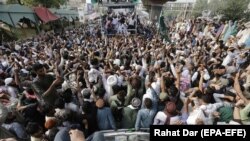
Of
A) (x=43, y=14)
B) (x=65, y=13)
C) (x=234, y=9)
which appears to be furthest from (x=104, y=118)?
(x=65, y=13)

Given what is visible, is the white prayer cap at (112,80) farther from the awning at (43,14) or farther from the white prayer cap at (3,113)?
the awning at (43,14)

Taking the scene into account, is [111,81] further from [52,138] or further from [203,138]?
[203,138]

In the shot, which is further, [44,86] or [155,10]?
[155,10]

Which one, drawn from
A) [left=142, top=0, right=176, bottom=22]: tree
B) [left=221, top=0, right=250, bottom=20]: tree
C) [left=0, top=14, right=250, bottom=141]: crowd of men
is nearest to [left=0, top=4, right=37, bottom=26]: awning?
[left=142, top=0, right=176, bottom=22]: tree

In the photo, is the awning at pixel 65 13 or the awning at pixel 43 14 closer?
the awning at pixel 43 14

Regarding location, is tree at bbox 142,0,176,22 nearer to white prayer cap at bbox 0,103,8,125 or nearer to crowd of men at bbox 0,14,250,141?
crowd of men at bbox 0,14,250,141

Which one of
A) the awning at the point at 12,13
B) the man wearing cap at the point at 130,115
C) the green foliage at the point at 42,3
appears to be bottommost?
the green foliage at the point at 42,3

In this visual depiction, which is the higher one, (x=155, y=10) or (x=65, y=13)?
(x=155, y=10)

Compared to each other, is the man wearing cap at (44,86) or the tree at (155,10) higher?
the man wearing cap at (44,86)

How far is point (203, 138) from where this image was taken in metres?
4.51

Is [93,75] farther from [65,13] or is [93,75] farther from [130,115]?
[65,13]

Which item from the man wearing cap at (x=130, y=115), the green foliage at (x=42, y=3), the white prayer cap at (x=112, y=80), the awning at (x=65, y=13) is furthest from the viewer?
the green foliage at (x=42, y=3)

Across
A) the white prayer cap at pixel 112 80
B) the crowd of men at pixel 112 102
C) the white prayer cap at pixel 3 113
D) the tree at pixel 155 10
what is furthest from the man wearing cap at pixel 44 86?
the tree at pixel 155 10

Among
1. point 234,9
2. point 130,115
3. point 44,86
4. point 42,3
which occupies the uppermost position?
point 44,86
